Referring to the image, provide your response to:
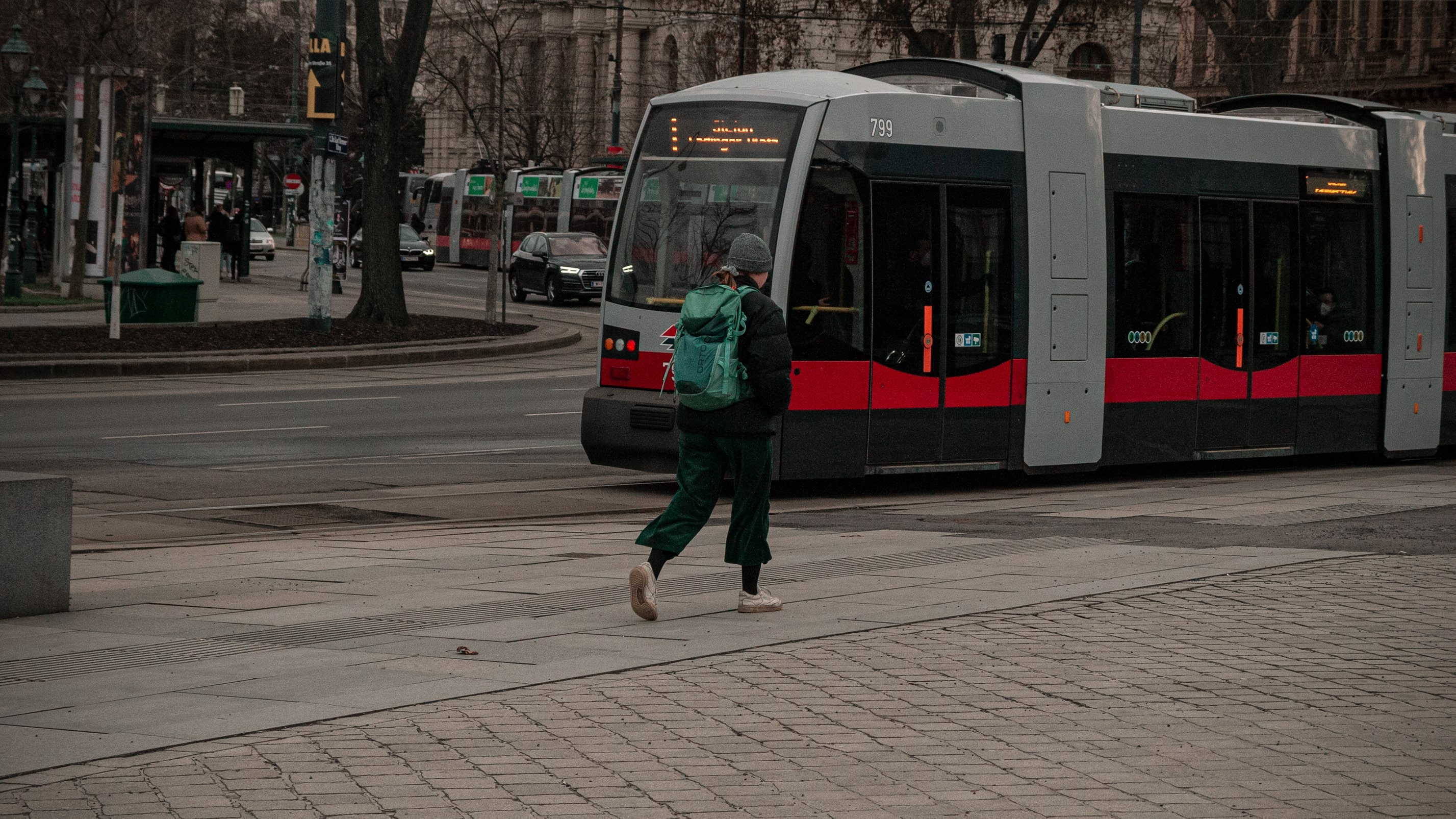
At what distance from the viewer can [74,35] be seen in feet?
129

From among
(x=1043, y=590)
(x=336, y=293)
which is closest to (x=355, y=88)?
(x=336, y=293)

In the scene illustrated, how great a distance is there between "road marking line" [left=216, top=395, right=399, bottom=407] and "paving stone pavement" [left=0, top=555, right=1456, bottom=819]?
1314 cm

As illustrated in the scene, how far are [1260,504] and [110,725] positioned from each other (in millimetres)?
9517

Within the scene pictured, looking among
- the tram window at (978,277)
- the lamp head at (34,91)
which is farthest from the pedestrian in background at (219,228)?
the tram window at (978,277)

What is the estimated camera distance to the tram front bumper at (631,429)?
43.7 feet

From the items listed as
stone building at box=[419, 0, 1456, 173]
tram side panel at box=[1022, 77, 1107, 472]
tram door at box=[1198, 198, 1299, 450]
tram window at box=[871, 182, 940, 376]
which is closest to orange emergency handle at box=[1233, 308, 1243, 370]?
tram door at box=[1198, 198, 1299, 450]

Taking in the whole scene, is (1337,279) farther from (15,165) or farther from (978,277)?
(15,165)

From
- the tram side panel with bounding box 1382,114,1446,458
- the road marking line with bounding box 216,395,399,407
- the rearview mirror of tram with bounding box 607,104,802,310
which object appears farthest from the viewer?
the road marking line with bounding box 216,395,399,407

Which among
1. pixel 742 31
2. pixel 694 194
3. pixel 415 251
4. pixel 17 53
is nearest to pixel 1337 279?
pixel 694 194

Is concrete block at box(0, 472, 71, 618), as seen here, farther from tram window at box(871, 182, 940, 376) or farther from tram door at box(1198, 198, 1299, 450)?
tram door at box(1198, 198, 1299, 450)

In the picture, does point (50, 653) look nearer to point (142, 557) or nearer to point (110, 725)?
point (110, 725)

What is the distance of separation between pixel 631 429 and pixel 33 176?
95.8ft

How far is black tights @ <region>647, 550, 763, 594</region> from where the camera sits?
8227mm

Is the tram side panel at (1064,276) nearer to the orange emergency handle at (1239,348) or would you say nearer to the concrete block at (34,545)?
the orange emergency handle at (1239,348)
